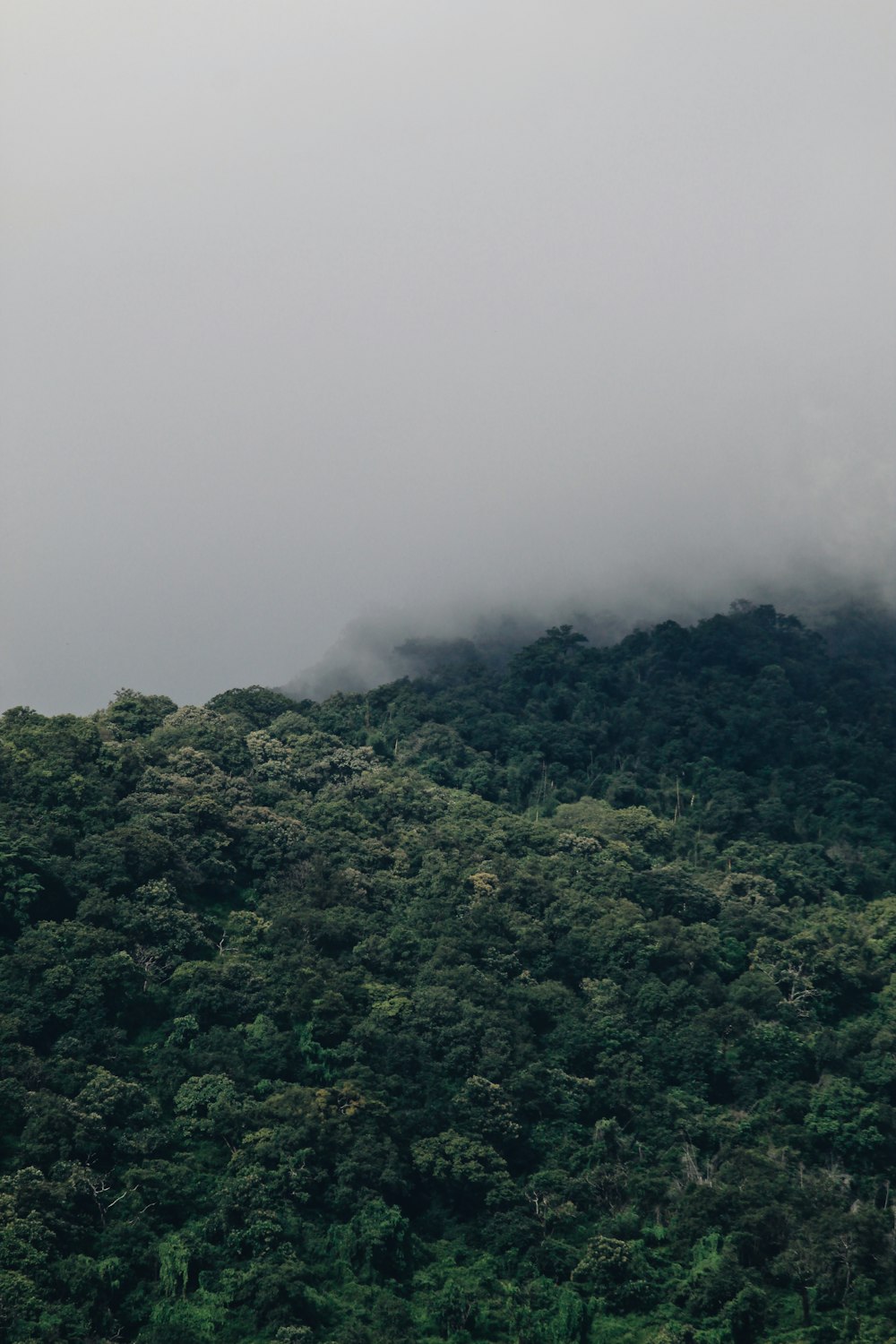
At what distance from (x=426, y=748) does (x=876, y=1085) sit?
82.4 ft

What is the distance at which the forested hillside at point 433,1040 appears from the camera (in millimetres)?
43344

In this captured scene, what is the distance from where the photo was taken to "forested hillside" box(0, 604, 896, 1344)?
43.3 metres

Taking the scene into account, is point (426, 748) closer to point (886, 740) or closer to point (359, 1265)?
point (886, 740)

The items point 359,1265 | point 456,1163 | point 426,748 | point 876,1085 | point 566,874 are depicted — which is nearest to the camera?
point 359,1265

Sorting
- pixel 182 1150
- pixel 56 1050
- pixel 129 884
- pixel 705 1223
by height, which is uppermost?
pixel 129 884

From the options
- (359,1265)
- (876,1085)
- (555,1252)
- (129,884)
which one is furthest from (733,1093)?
(129,884)

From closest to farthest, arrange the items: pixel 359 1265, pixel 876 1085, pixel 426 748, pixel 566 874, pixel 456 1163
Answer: pixel 359 1265 < pixel 456 1163 < pixel 876 1085 < pixel 566 874 < pixel 426 748

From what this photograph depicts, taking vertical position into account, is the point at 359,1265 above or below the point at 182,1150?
below

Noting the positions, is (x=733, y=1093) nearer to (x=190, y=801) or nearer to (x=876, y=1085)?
(x=876, y=1085)

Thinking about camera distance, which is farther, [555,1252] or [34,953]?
[34,953]

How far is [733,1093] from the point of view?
52.2m

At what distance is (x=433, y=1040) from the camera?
50906mm

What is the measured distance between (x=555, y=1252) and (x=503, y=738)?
30295 millimetres

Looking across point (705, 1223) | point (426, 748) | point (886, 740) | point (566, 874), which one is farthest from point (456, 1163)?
point (886, 740)
